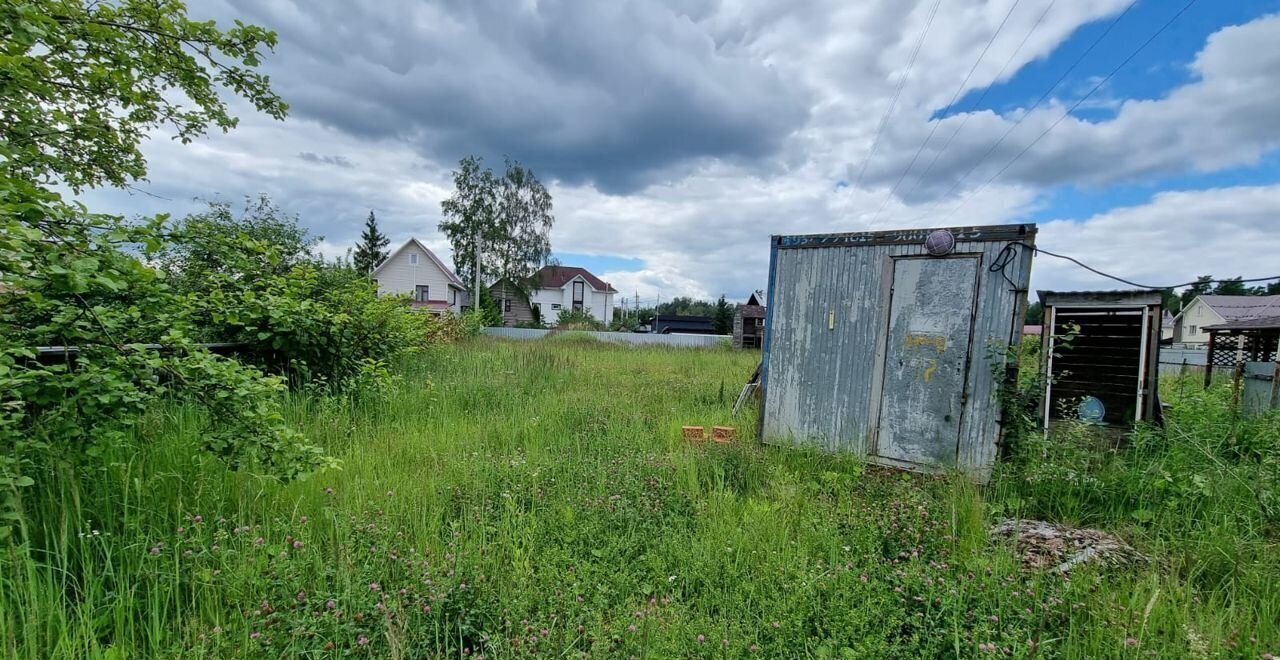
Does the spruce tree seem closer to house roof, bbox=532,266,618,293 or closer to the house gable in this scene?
house roof, bbox=532,266,618,293

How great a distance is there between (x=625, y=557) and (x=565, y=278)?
4213cm

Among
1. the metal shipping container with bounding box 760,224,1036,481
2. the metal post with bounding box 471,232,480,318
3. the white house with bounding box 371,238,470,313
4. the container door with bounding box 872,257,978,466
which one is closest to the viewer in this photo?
the metal shipping container with bounding box 760,224,1036,481

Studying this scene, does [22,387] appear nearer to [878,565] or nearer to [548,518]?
[548,518]

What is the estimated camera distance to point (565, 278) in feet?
144

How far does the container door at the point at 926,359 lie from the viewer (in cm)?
439

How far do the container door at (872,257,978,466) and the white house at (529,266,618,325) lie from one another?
3687 cm

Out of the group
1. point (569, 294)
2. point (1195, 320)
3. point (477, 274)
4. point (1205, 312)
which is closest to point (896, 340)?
point (477, 274)

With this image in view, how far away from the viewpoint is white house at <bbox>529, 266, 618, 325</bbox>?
139ft

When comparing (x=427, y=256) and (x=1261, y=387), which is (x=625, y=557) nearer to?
(x=1261, y=387)

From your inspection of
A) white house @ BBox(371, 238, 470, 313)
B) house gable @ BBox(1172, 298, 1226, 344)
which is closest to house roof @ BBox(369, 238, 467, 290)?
white house @ BBox(371, 238, 470, 313)

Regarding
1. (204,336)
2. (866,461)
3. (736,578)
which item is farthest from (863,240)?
(204,336)

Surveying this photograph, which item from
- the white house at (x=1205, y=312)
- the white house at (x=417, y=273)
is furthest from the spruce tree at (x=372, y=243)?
the white house at (x=1205, y=312)

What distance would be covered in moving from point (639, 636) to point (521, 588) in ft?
2.07

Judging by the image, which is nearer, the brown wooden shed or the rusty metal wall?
the brown wooden shed
